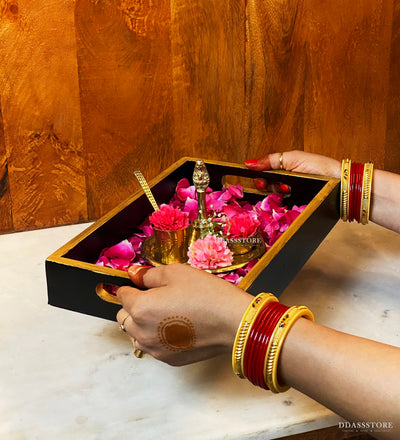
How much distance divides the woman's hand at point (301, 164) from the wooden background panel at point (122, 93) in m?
0.27

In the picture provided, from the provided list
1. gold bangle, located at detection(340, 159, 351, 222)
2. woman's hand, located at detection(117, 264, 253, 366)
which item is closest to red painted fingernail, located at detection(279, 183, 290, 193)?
gold bangle, located at detection(340, 159, 351, 222)

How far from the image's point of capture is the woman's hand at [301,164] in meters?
1.24

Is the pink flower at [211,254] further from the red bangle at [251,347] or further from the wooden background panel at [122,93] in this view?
the wooden background panel at [122,93]

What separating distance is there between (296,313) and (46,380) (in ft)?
1.25

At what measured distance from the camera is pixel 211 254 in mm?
990

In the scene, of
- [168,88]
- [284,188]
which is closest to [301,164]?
[284,188]

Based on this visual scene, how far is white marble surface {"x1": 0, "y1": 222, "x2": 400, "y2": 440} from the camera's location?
827 millimetres

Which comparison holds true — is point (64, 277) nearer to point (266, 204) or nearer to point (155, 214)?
point (155, 214)

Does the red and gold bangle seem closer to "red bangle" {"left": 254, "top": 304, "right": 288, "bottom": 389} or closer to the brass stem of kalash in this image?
"red bangle" {"left": 254, "top": 304, "right": 288, "bottom": 389}

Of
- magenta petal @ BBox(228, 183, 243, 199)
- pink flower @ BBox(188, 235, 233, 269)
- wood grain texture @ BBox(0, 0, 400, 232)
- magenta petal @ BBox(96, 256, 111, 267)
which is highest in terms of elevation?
wood grain texture @ BBox(0, 0, 400, 232)

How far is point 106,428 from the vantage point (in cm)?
82

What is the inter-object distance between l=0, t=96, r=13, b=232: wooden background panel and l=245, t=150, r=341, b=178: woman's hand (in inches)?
19.6

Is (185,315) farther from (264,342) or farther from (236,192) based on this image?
(236,192)

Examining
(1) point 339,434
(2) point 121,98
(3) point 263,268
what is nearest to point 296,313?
(3) point 263,268
